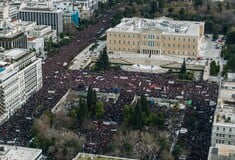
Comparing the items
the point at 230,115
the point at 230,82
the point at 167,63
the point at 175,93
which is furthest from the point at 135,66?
the point at 230,115

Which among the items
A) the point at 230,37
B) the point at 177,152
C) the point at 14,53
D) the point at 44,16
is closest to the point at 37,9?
the point at 44,16

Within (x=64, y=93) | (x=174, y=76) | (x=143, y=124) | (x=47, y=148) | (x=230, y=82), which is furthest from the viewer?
(x=174, y=76)

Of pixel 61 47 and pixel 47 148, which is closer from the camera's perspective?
pixel 47 148

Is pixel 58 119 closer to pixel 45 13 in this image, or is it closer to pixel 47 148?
pixel 47 148

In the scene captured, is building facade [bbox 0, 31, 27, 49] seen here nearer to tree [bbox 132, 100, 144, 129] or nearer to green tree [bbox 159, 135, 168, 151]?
tree [bbox 132, 100, 144, 129]

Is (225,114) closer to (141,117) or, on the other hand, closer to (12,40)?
(141,117)

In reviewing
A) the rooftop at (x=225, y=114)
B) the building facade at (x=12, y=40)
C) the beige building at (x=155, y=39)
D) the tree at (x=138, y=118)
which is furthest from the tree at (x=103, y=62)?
the rooftop at (x=225, y=114)
